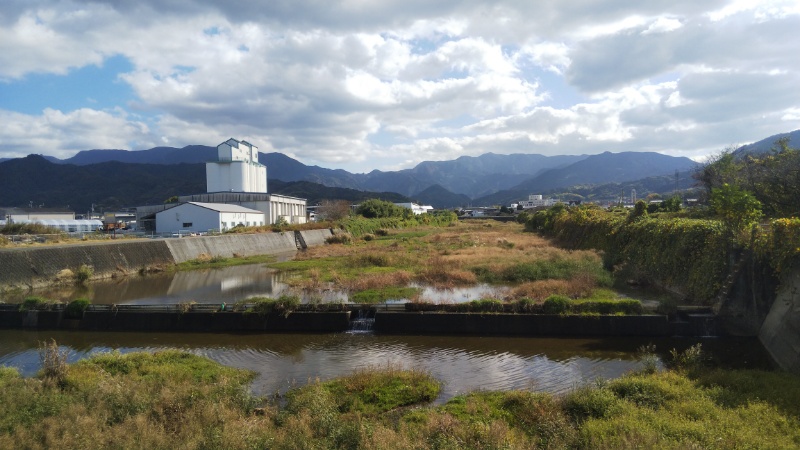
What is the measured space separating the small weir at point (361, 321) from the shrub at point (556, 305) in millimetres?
6274

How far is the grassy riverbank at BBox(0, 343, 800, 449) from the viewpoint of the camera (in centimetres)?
729

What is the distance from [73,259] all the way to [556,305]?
31.2m

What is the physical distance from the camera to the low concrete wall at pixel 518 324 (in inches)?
615

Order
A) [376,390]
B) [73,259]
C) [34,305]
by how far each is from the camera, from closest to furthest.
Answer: [376,390], [34,305], [73,259]

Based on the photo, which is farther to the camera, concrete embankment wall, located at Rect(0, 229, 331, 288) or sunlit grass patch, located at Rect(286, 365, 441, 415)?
concrete embankment wall, located at Rect(0, 229, 331, 288)

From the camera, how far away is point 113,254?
34156 mm

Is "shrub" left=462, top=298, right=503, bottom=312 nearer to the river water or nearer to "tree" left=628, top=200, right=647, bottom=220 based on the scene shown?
the river water

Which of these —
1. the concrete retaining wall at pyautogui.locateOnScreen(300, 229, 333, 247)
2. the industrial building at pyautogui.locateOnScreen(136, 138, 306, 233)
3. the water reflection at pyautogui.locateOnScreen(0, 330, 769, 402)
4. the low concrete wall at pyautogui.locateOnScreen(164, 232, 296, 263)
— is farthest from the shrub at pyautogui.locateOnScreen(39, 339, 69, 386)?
the concrete retaining wall at pyautogui.locateOnScreen(300, 229, 333, 247)

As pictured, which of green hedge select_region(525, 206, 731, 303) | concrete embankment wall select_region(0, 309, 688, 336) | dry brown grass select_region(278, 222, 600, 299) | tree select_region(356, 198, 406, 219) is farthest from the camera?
tree select_region(356, 198, 406, 219)

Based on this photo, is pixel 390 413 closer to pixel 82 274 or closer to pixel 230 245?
pixel 82 274

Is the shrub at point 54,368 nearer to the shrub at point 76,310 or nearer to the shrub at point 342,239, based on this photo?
the shrub at point 76,310

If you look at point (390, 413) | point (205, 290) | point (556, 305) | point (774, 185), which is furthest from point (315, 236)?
point (390, 413)

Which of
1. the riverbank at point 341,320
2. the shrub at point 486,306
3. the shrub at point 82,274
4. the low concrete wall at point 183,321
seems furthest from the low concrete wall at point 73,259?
the shrub at point 486,306

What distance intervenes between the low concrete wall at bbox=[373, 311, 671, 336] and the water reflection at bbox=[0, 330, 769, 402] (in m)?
0.54
